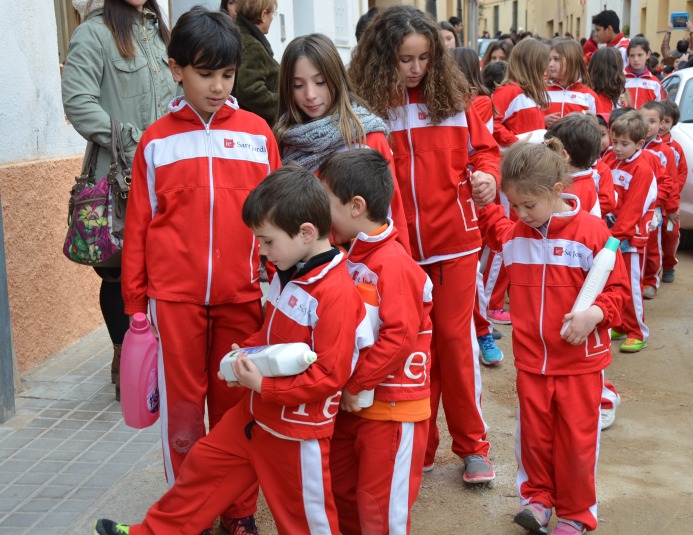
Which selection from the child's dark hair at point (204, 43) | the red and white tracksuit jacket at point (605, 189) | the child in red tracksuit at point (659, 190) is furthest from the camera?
the child in red tracksuit at point (659, 190)

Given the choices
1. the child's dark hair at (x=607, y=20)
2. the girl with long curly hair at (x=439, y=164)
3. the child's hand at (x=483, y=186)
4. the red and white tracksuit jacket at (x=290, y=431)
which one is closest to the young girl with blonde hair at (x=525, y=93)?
the girl with long curly hair at (x=439, y=164)

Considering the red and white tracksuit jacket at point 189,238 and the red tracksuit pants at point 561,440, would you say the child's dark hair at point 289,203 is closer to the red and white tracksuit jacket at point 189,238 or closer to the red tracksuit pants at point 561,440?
the red and white tracksuit jacket at point 189,238

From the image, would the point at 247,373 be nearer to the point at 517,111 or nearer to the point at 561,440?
the point at 561,440

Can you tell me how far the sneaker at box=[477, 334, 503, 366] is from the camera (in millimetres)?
6039

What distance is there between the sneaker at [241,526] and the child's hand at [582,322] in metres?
1.39

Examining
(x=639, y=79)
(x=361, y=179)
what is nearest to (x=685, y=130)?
(x=639, y=79)

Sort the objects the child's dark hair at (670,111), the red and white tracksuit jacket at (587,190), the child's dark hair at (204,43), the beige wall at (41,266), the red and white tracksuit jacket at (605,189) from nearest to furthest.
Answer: the child's dark hair at (204,43) < the red and white tracksuit jacket at (587,190) < the beige wall at (41,266) < the red and white tracksuit jacket at (605,189) < the child's dark hair at (670,111)

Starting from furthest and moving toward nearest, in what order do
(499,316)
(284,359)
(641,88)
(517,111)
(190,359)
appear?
(641,88) < (499,316) < (517,111) < (190,359) < (284,359)

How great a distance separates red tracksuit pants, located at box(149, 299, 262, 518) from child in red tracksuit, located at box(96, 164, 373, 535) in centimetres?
34

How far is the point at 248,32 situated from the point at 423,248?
2.73m

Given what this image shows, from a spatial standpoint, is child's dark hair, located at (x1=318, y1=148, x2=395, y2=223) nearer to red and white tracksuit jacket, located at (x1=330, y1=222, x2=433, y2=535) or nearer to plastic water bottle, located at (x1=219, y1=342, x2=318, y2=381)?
red and white tracksuit jacket, located at (x1=330, y1=222, x2=433, y2=535)

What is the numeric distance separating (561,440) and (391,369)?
1.02m

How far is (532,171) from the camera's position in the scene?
354cm

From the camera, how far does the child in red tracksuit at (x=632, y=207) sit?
640cm
